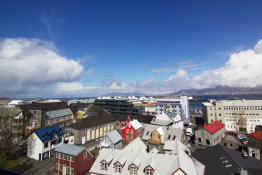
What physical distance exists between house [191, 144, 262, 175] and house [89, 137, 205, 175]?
260 cm

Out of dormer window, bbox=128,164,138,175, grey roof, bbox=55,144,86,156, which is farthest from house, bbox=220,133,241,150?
grey roof, bbox=55,144,86,156

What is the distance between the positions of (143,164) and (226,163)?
19.2 meters

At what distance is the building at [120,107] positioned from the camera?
130 meters

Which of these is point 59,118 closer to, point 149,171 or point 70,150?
point 70,150

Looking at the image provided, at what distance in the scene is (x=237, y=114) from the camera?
102m

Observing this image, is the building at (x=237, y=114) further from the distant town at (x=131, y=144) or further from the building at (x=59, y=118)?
the building at (x=59, y=118)

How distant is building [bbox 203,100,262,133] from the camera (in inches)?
3767

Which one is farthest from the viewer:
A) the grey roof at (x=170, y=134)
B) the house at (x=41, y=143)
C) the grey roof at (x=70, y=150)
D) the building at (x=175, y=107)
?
the building at (x=175, y=107)

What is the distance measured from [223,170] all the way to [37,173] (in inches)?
2024

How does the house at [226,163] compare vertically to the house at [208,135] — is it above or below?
above

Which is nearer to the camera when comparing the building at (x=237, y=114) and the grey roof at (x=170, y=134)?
the grey roof at (x=170, y=134)

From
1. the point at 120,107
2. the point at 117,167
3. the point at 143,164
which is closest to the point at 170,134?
the point at 143,164

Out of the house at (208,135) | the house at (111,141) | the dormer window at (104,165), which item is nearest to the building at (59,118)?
the house at (111,141)

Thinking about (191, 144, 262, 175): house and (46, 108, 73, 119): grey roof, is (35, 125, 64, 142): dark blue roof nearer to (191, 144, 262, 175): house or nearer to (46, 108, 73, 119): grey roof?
(46, 108, 73, 119): grey roof
